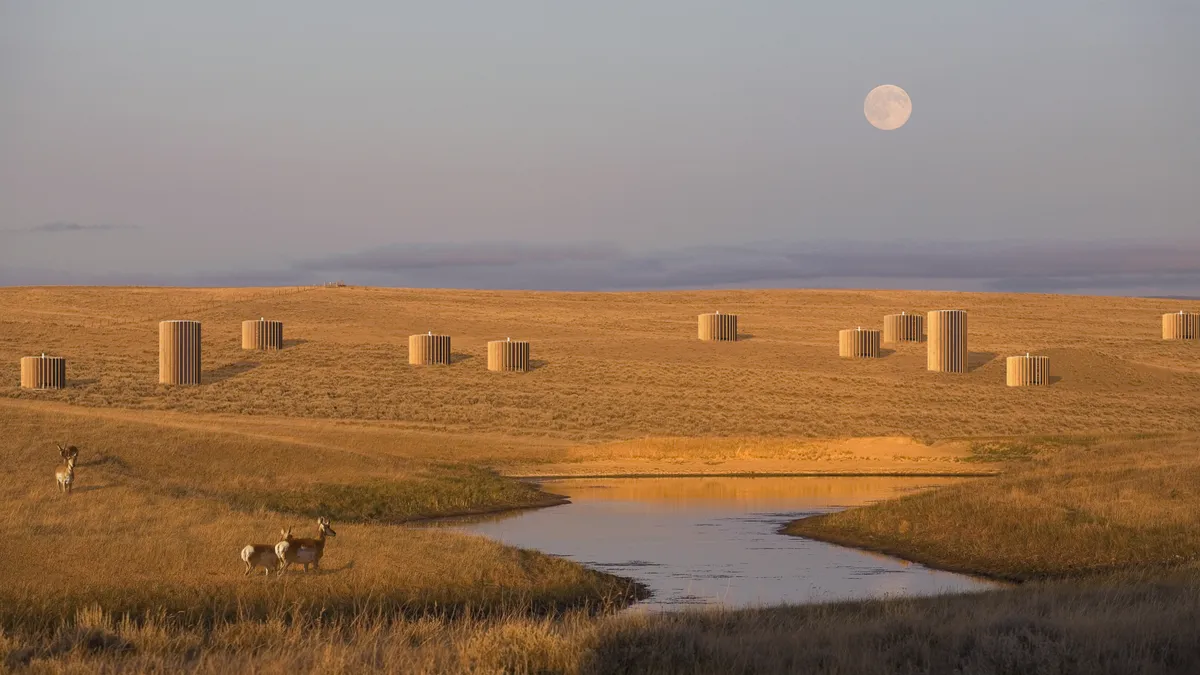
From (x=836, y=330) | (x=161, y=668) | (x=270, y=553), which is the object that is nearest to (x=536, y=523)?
(x=270, y=553)

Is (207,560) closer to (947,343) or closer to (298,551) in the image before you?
(298,551)

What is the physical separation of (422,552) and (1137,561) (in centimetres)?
1258

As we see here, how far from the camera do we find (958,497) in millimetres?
30047

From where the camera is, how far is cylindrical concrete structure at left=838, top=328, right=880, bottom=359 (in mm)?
71312

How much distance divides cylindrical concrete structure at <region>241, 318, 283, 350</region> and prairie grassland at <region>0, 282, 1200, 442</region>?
1107 mm

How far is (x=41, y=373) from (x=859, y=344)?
1668 inches

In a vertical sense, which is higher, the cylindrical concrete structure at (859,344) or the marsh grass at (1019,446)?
the cylindrical concrete structure at (859,344)

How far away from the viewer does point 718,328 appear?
76.4 metres

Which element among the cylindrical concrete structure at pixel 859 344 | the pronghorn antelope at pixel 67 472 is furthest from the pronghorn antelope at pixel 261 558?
the cylindrical concrete structure at pixel 859 344

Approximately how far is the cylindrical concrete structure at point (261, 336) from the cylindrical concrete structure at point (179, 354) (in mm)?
9085

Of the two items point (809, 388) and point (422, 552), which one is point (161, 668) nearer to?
point (422, 552)

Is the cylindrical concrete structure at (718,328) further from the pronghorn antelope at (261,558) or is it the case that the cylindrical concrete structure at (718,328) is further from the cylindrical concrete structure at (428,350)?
the pronghorn antelope at (261,558)

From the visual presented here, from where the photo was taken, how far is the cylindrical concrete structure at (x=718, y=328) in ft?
251

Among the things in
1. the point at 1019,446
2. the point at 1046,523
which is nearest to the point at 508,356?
the point at 1019,446
